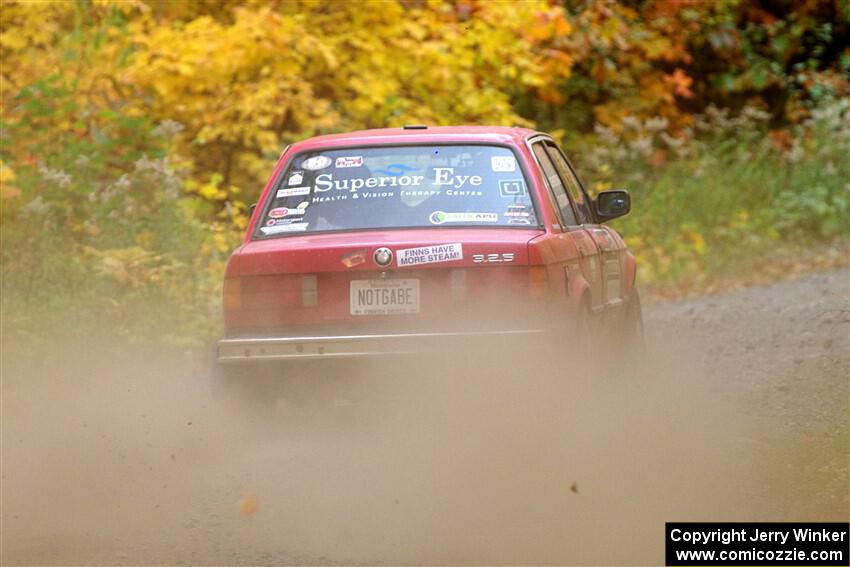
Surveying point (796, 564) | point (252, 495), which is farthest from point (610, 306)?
point (796, 564)

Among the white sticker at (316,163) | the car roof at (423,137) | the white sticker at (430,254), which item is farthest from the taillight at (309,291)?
the car roof at (423,137)

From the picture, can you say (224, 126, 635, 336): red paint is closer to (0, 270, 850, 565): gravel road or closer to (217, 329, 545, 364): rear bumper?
(217, 329, 545, 364): rear bumper

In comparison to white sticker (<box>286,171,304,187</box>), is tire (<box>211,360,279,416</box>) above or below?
below

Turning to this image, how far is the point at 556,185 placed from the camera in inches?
314

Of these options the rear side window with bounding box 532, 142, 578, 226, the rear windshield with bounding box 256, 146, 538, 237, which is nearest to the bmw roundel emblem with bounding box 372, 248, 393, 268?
the rear windshield with bounding box 256, 146, 538, 237

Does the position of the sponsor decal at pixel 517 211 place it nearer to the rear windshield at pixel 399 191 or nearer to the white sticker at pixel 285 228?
the rear windshield at pixel 399 191

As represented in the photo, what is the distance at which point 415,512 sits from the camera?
601 centimetres

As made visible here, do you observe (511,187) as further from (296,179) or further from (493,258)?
(296,179)

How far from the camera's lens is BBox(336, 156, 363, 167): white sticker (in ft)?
24.4

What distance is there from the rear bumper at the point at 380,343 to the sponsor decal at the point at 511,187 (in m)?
0.82

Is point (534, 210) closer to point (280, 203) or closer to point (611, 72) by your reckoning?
point (280, 203)

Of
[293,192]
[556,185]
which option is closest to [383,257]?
[293,192]

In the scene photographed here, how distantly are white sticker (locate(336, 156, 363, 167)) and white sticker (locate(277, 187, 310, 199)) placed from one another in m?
0.20

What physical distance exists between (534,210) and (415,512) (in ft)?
5.87
